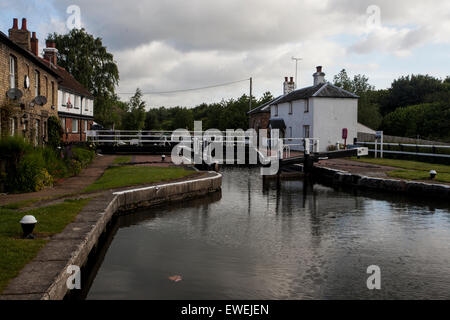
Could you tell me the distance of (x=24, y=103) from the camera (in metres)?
19.0

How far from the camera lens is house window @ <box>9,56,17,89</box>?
57.7 feet

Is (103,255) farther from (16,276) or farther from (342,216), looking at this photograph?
(342,216)

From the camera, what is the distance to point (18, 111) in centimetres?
1808

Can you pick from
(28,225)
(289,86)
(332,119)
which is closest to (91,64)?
(289,86)

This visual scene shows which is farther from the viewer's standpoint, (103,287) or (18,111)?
(18,111)

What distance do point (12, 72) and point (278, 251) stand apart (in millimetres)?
14604

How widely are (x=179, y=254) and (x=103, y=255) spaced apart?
156 centimetres

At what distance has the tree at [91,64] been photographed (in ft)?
165

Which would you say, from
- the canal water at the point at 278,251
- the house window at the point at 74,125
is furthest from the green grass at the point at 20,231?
the house window at the point at 74,125

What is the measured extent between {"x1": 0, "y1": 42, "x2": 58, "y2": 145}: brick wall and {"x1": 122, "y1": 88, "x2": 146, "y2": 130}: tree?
32601 mm

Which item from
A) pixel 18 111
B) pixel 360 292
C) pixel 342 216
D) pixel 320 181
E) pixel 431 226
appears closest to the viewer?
pixel 360 292

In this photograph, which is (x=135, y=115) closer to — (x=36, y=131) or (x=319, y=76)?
(x=319, y=76)

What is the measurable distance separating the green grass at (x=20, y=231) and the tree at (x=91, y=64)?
4309 centimetres

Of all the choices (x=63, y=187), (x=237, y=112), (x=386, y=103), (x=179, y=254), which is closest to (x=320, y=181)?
(x=63, y=187)
